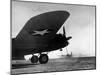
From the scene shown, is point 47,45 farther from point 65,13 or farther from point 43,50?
point 65,13

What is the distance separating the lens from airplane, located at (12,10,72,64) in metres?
2.26

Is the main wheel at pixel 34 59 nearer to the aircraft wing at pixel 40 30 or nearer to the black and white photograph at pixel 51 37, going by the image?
the black and white photograph at pixel 51 37

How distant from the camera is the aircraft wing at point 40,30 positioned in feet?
7.47

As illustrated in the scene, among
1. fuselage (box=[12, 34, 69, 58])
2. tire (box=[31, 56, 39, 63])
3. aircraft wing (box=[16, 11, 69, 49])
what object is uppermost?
aircraft wing (box=[16, 11, 69, 49])

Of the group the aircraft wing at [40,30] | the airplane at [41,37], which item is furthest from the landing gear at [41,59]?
the aircraft wing at [40,30]

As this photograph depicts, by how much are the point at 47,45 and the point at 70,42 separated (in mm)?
305

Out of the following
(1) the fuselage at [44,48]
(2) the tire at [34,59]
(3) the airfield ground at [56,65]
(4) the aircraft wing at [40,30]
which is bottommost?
(3) the airfield ground at [56,65]

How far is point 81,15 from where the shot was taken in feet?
8.19

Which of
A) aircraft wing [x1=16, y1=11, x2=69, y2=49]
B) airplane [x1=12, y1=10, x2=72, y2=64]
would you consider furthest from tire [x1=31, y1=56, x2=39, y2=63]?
aircraft wing [x1=16, y1=11, x2=69, y2=49]

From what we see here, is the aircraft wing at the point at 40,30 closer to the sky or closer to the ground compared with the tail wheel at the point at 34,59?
closer to the sky

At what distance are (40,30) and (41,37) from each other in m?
0.09

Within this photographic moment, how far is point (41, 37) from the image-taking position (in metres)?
2.34

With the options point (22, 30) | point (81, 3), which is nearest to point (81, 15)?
point (81, 3)

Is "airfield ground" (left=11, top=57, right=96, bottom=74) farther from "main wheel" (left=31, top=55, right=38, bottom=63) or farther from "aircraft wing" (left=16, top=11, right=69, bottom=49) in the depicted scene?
"aircraft wing" (left=16, top=11, right=69, bottom=49)
